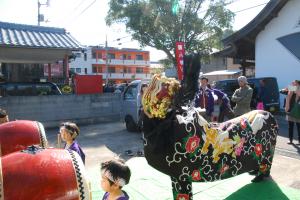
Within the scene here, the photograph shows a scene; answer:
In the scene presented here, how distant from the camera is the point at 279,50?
43.4ft

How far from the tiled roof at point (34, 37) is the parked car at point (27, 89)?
5.18 feet

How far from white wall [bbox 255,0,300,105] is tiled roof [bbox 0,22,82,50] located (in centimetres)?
803

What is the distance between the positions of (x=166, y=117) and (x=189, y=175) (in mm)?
768

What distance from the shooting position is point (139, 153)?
22.8 ft

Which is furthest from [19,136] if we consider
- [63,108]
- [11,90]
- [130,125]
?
[11,90]

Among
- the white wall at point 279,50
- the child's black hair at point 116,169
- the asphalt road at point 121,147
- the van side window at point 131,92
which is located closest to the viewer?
the child's black hair at point 116,169

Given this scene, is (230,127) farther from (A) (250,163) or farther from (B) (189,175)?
(B) (189,175)

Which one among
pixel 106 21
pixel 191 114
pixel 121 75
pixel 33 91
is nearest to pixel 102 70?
pixel 121 75

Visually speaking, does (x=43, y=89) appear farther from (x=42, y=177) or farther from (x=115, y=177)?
(x=42, y=177)

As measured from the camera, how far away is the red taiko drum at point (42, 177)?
1.86m

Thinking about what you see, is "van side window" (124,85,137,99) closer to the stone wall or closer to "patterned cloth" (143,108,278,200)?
the stone wall

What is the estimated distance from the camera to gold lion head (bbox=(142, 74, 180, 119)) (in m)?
3.17

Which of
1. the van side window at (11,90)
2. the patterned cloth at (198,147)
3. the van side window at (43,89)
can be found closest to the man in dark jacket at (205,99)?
the patterned cloth at (198,147)

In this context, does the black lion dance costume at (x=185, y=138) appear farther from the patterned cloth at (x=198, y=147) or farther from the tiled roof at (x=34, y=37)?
the tiled roof at (x=34, y=37)
